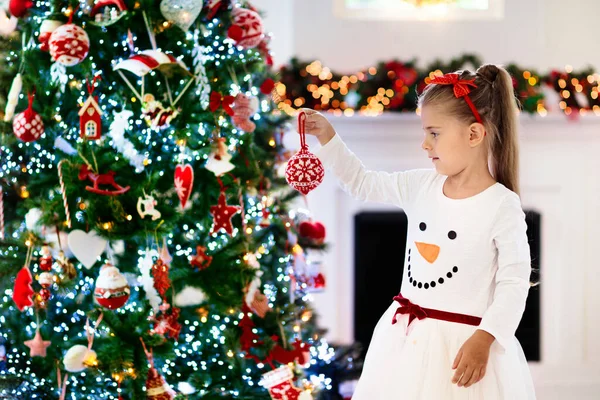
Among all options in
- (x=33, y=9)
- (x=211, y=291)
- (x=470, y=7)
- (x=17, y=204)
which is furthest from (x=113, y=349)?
(x=470, y=7)

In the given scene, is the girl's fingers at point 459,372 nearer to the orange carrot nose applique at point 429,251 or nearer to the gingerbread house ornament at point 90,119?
the orange carrot nose applique at point 429,251

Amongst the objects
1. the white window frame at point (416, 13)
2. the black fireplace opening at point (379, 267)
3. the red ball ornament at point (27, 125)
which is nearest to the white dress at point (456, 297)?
the red ball ornament at point (27, 125)

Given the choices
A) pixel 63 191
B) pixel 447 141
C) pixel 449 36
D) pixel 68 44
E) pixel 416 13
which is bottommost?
pixel 63 191

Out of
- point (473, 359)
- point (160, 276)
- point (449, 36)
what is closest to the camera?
point (473, 359)

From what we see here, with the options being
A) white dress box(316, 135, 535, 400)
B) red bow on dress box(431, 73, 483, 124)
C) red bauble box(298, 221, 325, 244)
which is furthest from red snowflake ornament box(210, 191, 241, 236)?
red bow on dress box(431, 73, 483, 124)

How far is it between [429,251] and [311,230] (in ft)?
3.15

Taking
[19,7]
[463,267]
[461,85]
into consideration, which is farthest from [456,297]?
[19,7]

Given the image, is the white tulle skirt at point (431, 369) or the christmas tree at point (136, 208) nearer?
the white tulle skirt at point (431, 369)

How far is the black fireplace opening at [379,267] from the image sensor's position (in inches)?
140

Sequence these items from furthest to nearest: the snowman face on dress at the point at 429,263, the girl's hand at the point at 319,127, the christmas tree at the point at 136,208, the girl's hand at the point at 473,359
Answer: the christmas tree at the point at 136,208 < the girl's hand at the point at 319,127 < the snowman face on dress at the point at 429,263 < the girl's hand at the point at 473,359

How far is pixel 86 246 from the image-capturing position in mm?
2062

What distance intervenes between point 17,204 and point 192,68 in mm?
660

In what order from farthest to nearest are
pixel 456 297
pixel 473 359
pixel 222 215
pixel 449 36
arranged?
pixel 449 36 < pixel 222 215 < pixel 456 297 < pixel 473 359

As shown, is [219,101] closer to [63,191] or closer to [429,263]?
[63,191]
